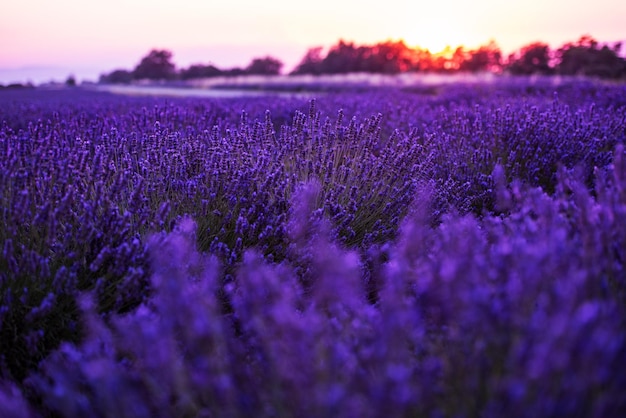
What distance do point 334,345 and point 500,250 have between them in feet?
1.77

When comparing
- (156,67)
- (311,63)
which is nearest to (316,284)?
(311,63)

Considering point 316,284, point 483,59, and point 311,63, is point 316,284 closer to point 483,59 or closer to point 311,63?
point 483,59

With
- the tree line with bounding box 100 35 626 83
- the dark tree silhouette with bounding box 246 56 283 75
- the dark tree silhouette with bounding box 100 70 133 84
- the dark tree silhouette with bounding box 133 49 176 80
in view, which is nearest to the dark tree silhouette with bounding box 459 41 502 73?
the tree line with bounding box 100 35 626 83

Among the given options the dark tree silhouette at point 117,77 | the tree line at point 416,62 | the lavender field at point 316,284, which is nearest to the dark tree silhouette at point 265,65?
the tree line at point 416,62

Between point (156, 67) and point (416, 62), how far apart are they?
84.1 feet

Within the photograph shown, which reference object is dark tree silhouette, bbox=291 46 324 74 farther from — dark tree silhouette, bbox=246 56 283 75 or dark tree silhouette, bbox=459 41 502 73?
dark tree silhouette, bbox=459 41 502 73

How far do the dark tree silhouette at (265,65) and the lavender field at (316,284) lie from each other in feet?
153

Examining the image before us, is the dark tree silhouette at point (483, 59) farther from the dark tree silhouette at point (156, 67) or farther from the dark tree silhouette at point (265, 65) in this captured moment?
the dark tree silhouette at point (156, 67)

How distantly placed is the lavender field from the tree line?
60.1 ft

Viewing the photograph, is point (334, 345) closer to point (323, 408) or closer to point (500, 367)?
point (323, 408)

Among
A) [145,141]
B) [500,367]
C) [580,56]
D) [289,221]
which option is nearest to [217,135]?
[145,141]

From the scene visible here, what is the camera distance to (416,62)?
3875 cm

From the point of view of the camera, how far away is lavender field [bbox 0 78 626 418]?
3.66 ft

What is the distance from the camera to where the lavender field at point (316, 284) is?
112 centimetres
